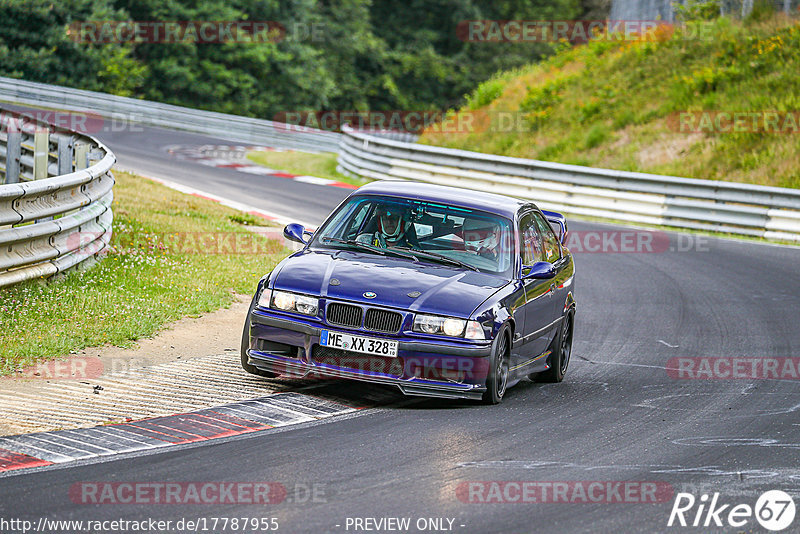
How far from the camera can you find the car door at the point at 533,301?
8.88m

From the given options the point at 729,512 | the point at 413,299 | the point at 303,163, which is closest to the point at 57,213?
the point at 413,299

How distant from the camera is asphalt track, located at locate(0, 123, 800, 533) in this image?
5629 mm

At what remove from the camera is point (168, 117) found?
38344mm

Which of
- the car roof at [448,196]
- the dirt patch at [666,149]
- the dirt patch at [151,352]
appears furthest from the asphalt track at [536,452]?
the dirt patch at [666,149]

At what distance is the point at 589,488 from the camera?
20.5 feet

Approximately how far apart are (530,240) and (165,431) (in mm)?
3813

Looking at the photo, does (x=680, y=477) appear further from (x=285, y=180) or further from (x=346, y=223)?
(x=285, y=180)

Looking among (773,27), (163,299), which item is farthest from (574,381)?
(773,27)

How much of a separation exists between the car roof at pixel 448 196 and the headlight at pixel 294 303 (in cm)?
155

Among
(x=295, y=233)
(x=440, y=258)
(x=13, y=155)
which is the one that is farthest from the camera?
(x=13, y=155)

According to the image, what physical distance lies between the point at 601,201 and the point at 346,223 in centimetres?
1537

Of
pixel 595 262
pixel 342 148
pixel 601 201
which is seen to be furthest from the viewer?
pixel 342 148

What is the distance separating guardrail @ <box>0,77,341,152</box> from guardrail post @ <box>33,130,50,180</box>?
22536 mm

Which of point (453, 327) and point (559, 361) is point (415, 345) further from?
point (559, 361)
